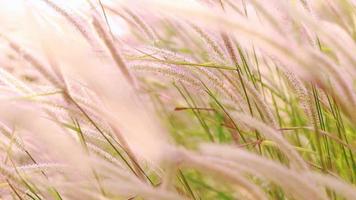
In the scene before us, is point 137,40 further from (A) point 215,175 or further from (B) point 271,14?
(A) point 215,175

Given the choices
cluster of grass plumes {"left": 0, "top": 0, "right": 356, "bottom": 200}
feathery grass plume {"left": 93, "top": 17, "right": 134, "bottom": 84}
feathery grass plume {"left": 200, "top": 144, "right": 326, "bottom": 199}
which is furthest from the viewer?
feathery grass plume {"left": 93, "top": 17, "right": 134, "bottom": 84}

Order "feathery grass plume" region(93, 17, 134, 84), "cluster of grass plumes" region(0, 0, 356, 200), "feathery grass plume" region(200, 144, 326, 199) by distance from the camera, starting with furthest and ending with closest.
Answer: "feathery grass plume" region(93, 17, 134, 84) → "cluster of grass plumes" region(0, 0, 356, 200) → "feathery grass plume" region(200, 144, 326, 199)

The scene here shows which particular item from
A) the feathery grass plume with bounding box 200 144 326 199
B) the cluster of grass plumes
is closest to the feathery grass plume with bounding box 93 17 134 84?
the cluster of grass plumes

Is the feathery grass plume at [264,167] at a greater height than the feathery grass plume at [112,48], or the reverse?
the feathery grass plume at [112,48]

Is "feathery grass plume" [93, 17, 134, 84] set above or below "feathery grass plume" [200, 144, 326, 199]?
above

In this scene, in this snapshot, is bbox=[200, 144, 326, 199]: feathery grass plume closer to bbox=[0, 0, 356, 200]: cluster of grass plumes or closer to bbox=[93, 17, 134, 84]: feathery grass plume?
bbox=[0, 0, 356, 200]: cluster of grass plumes

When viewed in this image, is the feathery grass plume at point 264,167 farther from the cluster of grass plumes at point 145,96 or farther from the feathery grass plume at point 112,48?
the feathery grass plume at point 112,48

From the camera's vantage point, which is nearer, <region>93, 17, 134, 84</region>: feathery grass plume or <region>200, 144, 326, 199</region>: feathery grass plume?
<region>200, 144, 326, 199</region>: feathery grass plume

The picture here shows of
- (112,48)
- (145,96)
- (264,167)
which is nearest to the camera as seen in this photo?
(264,167)

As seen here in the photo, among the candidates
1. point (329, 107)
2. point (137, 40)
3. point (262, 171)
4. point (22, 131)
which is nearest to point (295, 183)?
point (262, 171)

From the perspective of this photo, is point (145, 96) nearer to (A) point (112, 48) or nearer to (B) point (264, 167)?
(A) point (112, 48)

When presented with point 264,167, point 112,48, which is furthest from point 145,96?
point 264,167

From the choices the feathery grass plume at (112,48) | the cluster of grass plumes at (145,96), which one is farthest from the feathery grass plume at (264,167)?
the feathery grass plume at (112,48)
